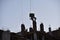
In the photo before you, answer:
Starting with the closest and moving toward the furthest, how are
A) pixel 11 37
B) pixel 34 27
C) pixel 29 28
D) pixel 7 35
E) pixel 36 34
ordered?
pixel 7 35 < pixel 11 37 < pixel 36 34 < pixel 34 27 < pixel 29 28

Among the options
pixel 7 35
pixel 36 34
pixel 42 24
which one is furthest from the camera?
pixel 42 24

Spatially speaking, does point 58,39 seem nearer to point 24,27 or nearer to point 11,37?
point 24,27

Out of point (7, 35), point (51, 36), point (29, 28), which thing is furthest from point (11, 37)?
point (29, 28)

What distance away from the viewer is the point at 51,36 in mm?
30141

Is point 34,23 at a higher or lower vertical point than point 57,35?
higher

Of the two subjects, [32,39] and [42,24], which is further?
[42,24]

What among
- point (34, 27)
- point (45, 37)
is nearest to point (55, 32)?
point (45, 37)

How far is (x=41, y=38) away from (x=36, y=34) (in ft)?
6.85

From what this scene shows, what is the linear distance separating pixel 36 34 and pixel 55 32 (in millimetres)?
5593

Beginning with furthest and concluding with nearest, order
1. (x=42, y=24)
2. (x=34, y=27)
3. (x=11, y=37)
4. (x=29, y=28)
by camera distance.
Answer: (x=29, y=28), (x=42, y=24), (x=34, y=27), (x=11, y=37)

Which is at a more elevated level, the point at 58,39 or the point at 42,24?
the point at 42,24

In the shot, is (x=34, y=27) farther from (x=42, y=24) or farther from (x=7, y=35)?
(x=7, y=35)

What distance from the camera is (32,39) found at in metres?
27.5

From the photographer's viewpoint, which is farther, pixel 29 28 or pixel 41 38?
pixel 29 28
